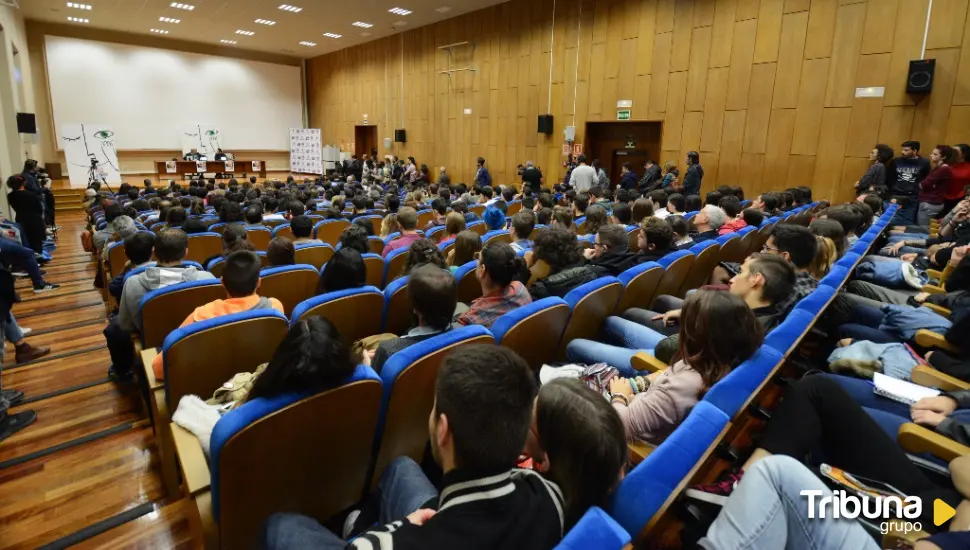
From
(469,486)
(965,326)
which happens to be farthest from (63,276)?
(965,326)

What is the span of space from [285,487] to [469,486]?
2.43 ft

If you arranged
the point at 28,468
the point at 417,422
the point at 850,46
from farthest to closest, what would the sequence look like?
the point at 850,46 < the point at 28,468 < the point at 417,422

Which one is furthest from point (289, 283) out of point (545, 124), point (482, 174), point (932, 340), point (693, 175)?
point (482, 174)

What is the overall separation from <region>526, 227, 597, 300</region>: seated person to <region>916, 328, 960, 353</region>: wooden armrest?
1557 mm

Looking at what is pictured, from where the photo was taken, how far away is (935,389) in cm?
199

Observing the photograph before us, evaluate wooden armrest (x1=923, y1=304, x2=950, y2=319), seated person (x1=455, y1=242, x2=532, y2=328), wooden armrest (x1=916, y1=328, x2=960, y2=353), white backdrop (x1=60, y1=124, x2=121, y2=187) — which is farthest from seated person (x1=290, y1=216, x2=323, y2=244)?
white backdrop (x1=60, y1=124, x2=121, y2=187)

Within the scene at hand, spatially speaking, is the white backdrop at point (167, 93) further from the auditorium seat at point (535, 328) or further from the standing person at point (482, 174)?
the auditorium seat at point (535, 328)

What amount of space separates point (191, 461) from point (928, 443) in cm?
225

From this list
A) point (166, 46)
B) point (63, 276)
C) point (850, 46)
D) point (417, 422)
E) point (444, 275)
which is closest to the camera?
point (417, 422)

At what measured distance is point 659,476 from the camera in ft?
3.37

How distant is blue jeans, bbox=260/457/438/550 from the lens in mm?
1176

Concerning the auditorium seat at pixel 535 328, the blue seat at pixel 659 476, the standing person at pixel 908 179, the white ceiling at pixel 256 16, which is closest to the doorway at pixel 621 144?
the standing person at pixel 908 179

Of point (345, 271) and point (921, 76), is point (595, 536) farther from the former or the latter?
point (921, 76)

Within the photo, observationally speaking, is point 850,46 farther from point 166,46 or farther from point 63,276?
point 166,46
